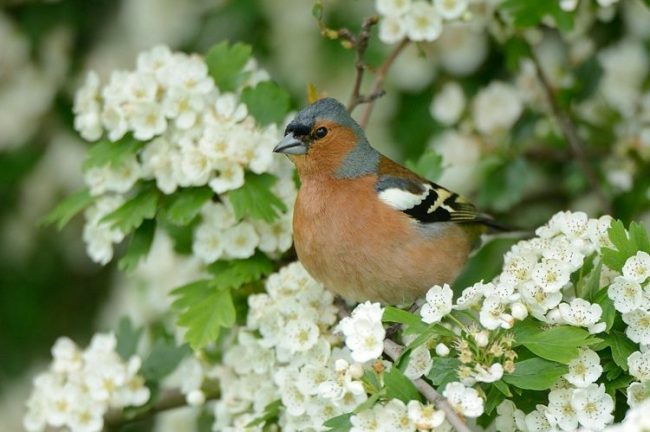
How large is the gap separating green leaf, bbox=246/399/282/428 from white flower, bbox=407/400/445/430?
38.4 inches

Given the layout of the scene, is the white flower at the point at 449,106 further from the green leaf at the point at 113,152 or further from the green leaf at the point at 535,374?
the green leaf at the point at 535,374

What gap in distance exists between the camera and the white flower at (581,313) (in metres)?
3.23

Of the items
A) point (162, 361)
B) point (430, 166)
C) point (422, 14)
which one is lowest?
point (162, 361)

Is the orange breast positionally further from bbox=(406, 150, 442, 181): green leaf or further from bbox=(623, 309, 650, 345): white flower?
bbox=(623, 309, 650, 345): white flower

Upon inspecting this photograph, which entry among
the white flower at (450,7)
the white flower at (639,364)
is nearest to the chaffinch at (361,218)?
the white flower at (450,7)

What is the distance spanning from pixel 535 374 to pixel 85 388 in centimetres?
205

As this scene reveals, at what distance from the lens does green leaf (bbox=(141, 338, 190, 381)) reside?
4.64 m

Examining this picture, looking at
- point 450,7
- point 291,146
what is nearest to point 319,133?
point 291,146

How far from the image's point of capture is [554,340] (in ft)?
10.6

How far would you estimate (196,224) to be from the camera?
4609mm

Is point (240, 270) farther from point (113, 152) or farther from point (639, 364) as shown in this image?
point (639, 364)

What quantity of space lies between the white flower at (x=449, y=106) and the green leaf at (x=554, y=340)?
2319 millimetres

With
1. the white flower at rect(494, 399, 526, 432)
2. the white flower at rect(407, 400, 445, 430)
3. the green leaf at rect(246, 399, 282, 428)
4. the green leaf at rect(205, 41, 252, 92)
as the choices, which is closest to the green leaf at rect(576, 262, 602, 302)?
the white flower at rect(494, 399, 526, 432)

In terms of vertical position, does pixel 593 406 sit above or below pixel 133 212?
below
